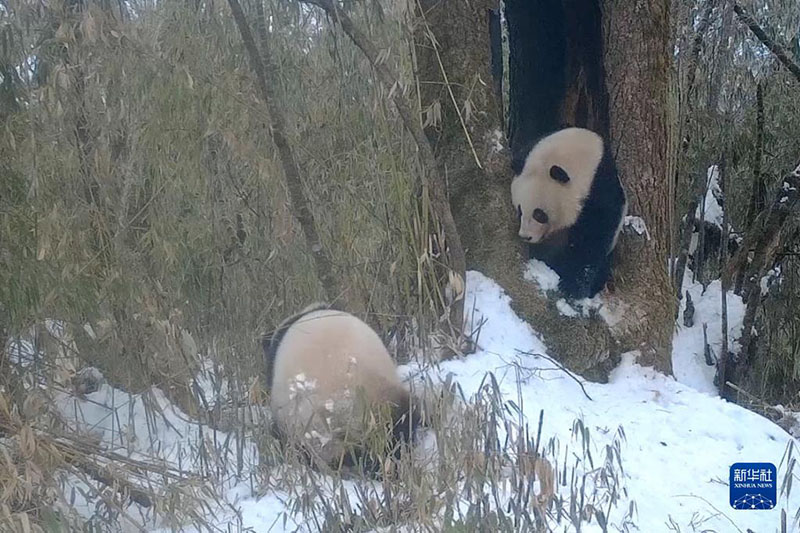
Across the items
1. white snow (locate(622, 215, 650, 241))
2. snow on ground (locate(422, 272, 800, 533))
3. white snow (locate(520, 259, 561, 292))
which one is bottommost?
snow on ground (locate(422, 272, 800, 533))

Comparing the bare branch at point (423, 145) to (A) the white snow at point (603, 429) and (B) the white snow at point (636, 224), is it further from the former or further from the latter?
(B) the white snow at point (636, 224)

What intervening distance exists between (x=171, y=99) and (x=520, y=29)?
1119 mm

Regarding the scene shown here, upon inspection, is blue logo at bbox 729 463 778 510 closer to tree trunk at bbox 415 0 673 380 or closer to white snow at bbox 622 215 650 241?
tree trunk at bbox 415 0 673 380

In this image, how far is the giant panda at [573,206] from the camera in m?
2.58

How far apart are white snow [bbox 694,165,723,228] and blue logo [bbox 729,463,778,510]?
2843 millimetres

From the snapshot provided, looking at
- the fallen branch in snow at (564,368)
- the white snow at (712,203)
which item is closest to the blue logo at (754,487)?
the fallen branch in snow at (564,368)

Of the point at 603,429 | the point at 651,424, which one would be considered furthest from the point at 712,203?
the point at 603,429

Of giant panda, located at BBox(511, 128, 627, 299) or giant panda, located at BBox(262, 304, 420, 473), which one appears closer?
giant panda, located at BBox(262, 304, 420, 473)

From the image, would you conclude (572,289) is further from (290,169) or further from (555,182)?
(290,169)

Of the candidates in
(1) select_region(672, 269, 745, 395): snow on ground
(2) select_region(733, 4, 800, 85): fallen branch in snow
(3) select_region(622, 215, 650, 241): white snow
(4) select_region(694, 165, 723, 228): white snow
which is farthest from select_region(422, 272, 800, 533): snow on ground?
(4) select_region(694, 165, 723, 228): white snow

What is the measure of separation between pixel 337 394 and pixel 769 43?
9.40ft

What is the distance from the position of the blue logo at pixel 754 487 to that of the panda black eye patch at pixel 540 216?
903mm

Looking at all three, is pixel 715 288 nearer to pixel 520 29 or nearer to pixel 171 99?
pixel 520 29

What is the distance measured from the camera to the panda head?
2566 mm
